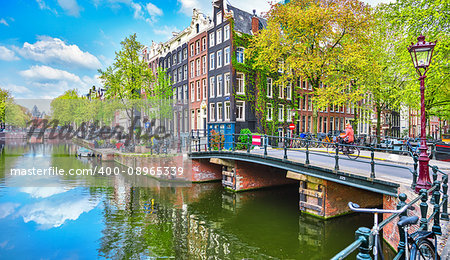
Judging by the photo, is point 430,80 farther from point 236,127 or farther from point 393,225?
point 236,127

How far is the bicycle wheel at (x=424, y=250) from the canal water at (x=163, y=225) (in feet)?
19.4

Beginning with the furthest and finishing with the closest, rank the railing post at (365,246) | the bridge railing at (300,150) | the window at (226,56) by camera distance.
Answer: the window at (226,56) < the bridge railing at (300,150) < the railing post at (365,246)

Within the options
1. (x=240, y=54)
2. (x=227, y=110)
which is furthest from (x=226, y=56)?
(x=227, y=110)

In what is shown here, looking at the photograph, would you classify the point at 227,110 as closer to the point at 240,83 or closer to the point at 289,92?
the point at 240,83

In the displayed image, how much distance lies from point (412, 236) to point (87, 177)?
25610 mm

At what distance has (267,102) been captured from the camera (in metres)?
31.8

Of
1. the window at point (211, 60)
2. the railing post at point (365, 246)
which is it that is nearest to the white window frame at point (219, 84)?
the window at point (211, 60)

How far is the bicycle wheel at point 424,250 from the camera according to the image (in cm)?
385

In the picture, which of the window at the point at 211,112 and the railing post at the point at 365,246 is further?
the window at the point at 211,112

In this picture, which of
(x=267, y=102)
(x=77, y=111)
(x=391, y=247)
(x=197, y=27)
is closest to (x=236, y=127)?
(x=267, y=102)

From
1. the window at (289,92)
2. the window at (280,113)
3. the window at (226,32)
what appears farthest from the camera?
the window at (289,92)

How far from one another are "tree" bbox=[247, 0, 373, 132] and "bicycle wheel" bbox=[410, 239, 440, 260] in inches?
732

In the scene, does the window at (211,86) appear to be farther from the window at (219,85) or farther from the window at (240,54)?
the window at (240,54)

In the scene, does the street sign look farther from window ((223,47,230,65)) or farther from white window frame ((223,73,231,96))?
window ((223,47,230,65))
